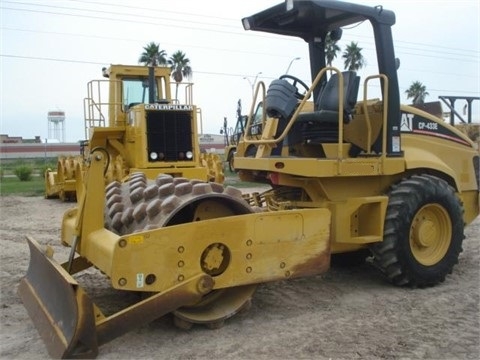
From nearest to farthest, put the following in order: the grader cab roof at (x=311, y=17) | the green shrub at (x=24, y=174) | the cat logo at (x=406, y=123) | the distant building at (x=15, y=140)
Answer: the grader cab roof at (x=311, y=17) < the cat logo at (x=406, y=123) < the green shrub at (x=24, y=174) < the distant building at (x=15, y=140)

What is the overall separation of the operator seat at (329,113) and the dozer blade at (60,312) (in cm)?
281

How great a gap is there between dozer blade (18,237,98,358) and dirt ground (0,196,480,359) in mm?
141

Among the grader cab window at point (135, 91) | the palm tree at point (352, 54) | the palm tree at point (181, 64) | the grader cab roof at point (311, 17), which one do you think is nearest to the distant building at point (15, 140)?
the palm tree at point (181, 64)

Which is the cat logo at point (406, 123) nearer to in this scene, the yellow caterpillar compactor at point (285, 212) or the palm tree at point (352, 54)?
the yellow caterpillar compactor at point (285, 212)

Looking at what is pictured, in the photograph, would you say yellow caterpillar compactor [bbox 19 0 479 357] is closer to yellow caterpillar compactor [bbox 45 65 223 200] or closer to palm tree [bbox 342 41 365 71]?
yellow caterpillar compactor [bbox 45 65 223 200]

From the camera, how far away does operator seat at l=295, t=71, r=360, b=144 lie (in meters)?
5.61

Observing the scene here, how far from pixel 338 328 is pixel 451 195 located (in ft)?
7.19

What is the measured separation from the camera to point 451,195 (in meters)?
5.82

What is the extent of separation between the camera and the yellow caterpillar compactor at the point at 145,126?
38.1 ft

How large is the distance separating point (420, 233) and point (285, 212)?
5.76 ft

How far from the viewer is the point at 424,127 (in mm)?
6152

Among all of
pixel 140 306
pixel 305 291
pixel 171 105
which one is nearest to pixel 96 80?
pixel 171 105

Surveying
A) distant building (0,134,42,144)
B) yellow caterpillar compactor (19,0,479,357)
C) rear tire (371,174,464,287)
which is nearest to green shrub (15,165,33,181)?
yellow caterpillar compactor (19,0,479,357)

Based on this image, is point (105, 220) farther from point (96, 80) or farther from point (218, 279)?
point (96, 80)
